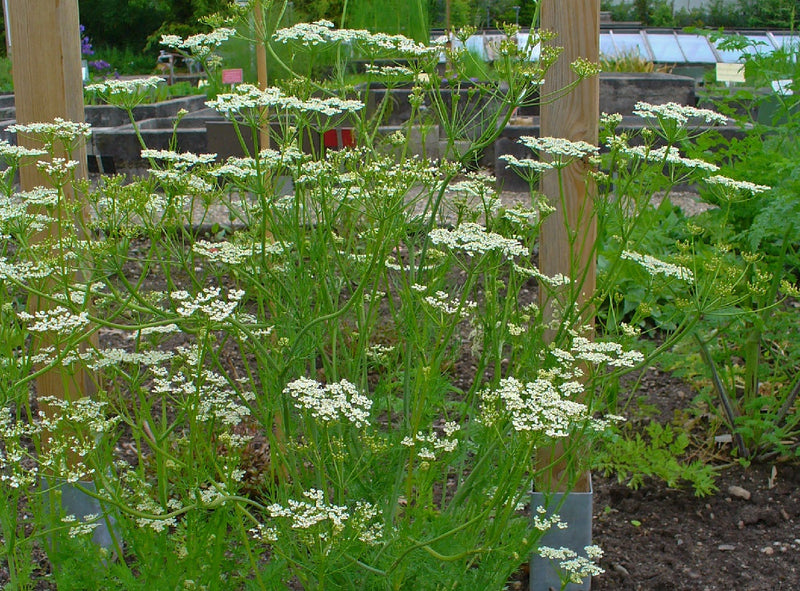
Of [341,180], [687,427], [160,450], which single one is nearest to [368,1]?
[687,427]

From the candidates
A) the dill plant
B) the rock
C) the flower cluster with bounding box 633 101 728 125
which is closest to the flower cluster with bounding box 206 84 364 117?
the dill plant

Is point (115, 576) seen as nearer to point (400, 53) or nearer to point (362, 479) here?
point (362, 479)

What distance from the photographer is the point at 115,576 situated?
7.97 feet

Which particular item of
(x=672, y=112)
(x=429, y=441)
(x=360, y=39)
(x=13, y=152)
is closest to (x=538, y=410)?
(x=429, y=441)

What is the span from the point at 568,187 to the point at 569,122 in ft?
0.75

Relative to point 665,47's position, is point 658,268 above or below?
below

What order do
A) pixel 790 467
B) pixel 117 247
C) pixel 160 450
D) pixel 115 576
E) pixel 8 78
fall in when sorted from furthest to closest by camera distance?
1. pixel 8 78
2. pixel 790 467
3. pixel 115 576
4. pixel 117 247
5. pixel 160 450

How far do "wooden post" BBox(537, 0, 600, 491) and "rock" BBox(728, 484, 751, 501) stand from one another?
3.19 feet

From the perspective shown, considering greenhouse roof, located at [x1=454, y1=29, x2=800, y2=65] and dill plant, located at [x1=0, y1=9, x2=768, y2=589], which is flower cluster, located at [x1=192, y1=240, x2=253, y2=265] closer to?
dill plant, located at [x1=0, y1=9, x2=768, y2=589]

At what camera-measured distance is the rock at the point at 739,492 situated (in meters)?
3.57

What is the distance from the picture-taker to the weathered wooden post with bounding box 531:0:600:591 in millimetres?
2783

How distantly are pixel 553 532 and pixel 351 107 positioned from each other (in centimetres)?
172

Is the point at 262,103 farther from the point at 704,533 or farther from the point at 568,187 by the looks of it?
the point at 704,533

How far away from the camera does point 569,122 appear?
2.88 m
